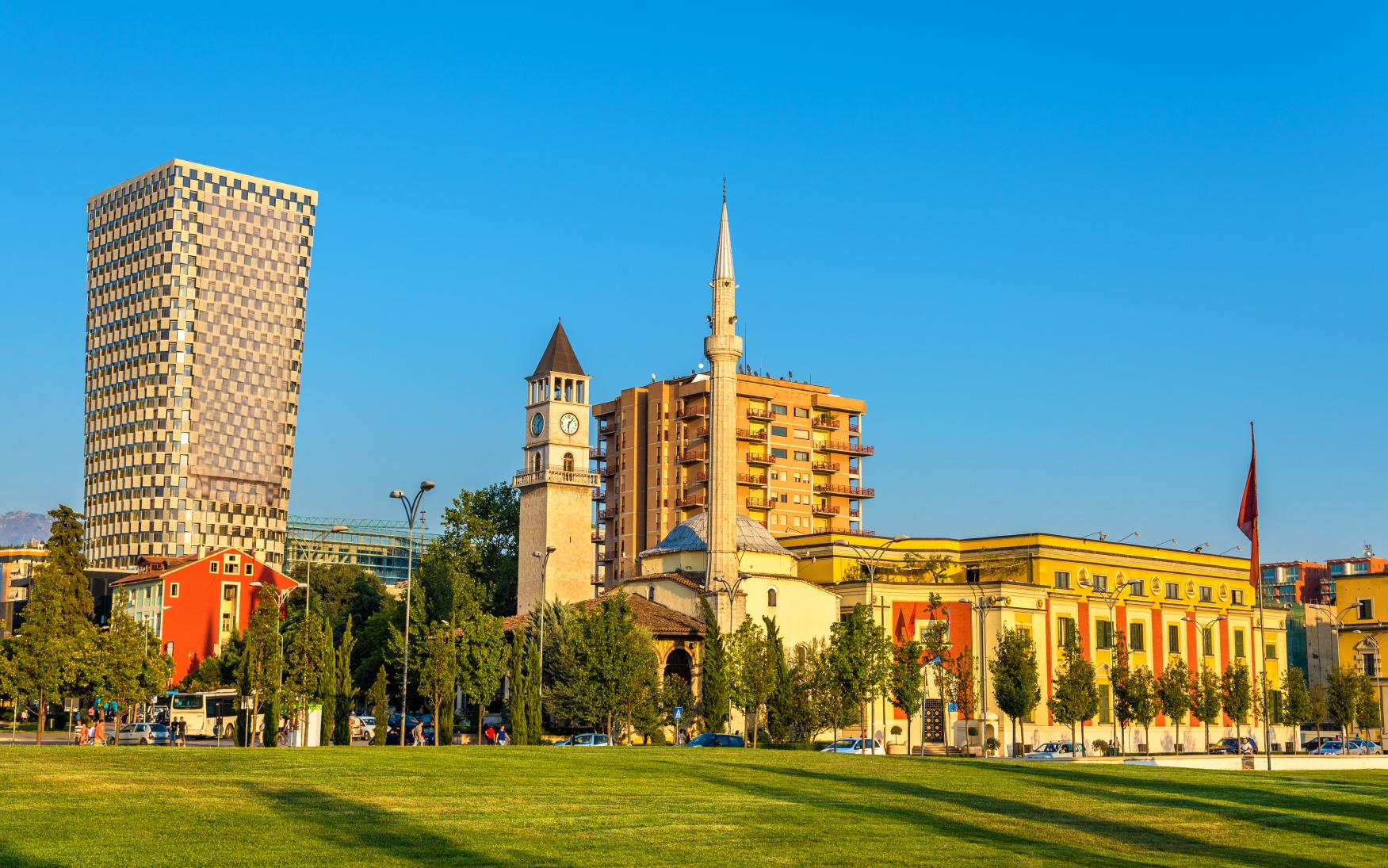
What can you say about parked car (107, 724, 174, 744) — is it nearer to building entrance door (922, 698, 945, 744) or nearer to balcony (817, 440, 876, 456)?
building entrance door (922, 698, 945, 744)

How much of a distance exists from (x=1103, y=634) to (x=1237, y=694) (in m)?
9.75

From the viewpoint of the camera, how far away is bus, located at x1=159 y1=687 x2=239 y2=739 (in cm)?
8025

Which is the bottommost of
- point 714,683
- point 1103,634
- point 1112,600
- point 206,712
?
point 206,712

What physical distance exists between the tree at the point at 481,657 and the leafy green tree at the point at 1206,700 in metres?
50.5

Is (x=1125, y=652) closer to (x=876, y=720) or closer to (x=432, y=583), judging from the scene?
(x=876, y=720)

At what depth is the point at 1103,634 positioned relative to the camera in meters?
93.8

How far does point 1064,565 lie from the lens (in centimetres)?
9406

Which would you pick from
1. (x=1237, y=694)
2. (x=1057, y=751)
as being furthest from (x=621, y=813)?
(x=1237, y=694)

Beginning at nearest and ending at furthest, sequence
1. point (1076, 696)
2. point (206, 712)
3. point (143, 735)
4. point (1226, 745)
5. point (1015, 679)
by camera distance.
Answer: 1. point (143, 735)
2. point (1015, 679)
3. point (206, 712)
4. point (1076, 696)
5. point (1226, 745)

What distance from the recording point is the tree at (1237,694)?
310ft

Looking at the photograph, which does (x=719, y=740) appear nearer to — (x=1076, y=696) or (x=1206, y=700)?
(x=1076, y=696)

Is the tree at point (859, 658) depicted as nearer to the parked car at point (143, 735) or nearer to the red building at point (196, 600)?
the parked car at point (143, 735)

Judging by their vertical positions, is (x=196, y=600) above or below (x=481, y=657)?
above

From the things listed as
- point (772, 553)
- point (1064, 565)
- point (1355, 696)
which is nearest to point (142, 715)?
point (772, 553)
